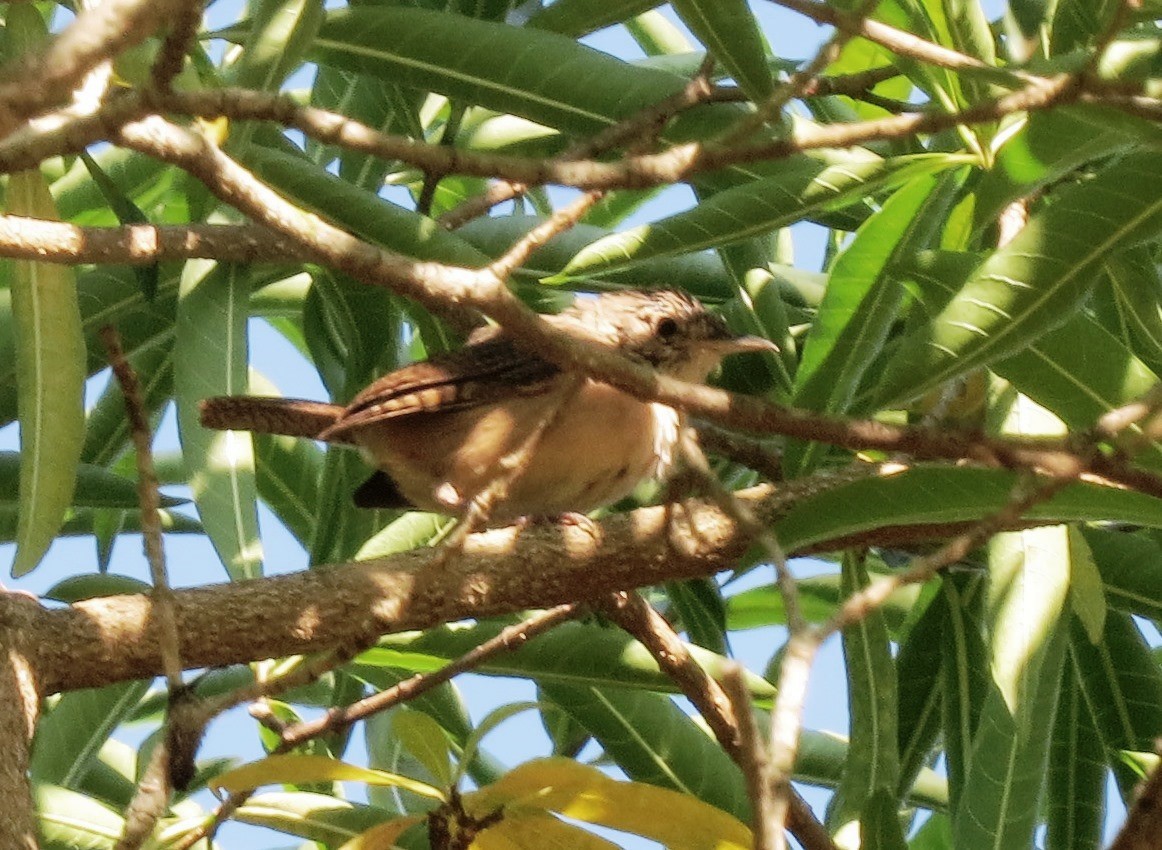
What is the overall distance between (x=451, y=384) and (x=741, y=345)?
79 cm

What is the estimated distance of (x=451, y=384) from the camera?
4137mm

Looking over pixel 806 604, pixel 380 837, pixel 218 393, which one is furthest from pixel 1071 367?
pixel 806 604

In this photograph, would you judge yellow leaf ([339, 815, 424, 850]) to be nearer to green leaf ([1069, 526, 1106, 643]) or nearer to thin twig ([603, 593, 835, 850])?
thin twig ([603, 593, 835, 850])

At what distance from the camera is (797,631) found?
1.68 metres

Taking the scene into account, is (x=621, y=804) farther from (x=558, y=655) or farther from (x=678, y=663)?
(x=558, y=655)

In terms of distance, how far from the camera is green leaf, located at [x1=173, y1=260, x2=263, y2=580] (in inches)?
122

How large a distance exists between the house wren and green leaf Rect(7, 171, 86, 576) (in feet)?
2.74

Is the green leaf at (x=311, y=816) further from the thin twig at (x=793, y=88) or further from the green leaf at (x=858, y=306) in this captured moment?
the thin twig at (x=793, y=88)

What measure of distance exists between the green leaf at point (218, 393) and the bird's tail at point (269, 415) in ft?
0.07

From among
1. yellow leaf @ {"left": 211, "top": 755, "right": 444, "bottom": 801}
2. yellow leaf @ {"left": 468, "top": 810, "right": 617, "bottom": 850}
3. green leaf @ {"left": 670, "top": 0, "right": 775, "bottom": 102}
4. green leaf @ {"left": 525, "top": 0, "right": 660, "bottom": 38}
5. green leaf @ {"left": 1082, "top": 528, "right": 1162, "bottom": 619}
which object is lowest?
yellow leaf @ {"left": 468, "top": 810, "right": 617, "bottom": 850}

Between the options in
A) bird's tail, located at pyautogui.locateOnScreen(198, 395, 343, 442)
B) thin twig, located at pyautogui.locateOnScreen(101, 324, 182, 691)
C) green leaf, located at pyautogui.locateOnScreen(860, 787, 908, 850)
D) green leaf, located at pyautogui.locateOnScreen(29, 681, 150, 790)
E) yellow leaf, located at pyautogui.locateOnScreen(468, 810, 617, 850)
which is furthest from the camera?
green leaf, located at pyautogui.locateOnScreen(29, 681, 150, 790)

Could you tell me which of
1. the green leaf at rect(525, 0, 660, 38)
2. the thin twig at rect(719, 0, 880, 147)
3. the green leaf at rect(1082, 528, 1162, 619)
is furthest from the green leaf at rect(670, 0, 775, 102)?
the green leaf at rect(1082, 528, 1162, 619)

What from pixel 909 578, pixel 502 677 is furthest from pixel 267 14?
pixel 909 578

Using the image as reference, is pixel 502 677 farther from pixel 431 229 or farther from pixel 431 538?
pixel 431 229
